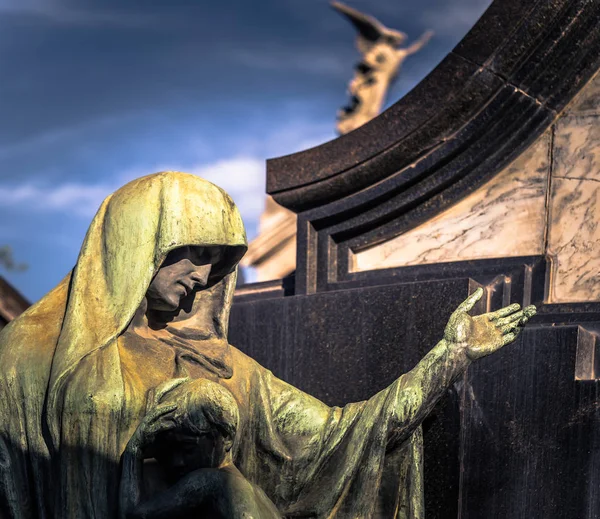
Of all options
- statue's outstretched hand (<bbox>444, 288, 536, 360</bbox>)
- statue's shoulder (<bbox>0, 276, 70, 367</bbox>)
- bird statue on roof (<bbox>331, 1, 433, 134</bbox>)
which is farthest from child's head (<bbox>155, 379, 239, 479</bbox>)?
bird statue on roof (<bbox>331, 1, 433, 134</bbox>)

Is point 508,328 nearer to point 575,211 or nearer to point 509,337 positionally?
point 509,337

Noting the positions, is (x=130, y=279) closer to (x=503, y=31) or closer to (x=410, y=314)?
(x=410, y=314)

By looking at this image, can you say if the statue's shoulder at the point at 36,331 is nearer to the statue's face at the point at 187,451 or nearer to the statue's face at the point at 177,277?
the statue's face at the point at 177,277

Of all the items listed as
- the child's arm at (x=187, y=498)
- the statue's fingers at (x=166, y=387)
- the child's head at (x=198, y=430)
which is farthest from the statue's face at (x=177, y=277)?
the child's arm at (x=187, y=498)

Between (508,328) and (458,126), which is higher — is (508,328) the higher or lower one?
the lower one

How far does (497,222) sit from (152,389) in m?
2.61

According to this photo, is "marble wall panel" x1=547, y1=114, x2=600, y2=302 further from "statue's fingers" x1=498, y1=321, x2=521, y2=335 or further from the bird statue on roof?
the bird statue on roof

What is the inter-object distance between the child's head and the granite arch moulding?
2.59 metres

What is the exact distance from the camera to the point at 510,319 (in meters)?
7.17

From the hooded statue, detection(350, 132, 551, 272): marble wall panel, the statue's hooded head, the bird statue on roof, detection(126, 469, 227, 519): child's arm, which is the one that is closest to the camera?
detection(126, 469, 227, 519): child's arm

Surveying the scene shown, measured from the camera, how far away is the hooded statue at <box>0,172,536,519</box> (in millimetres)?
6766

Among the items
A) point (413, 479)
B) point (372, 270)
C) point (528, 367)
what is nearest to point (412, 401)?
point (413, 479)

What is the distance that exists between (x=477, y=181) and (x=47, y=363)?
293 cm

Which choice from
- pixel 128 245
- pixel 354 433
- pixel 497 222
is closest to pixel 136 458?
pixel 128 245
